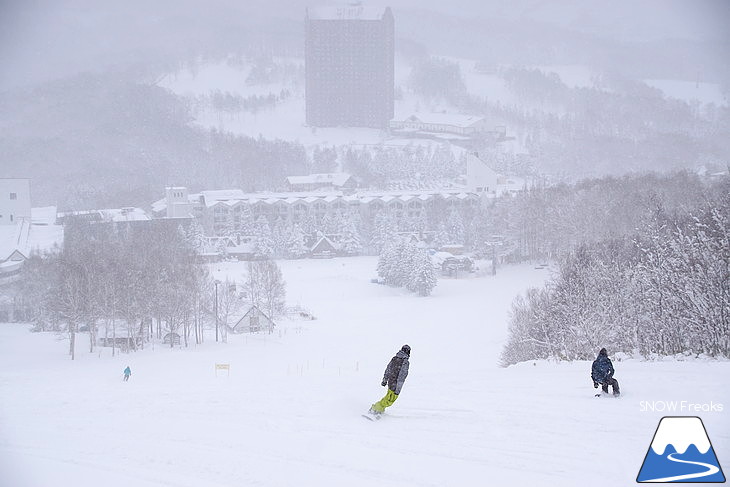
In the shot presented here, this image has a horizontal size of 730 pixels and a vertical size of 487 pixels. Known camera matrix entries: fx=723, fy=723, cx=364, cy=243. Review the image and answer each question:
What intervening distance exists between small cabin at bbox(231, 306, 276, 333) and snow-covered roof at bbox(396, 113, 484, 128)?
1959 inches

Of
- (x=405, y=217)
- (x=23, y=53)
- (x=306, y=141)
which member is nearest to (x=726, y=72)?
(x=306, y=141)

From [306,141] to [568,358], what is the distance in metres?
58.9

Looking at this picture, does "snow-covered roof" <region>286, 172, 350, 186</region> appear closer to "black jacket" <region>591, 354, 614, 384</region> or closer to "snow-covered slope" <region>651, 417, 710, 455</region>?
"black jacket" <region>591, 354, 614, 384</region>

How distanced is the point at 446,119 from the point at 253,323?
172ft

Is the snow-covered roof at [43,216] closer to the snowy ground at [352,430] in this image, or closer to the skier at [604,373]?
the snowy ground at [352,430]

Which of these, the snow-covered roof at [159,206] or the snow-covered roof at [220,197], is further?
the snow-covered roof at [159,206]

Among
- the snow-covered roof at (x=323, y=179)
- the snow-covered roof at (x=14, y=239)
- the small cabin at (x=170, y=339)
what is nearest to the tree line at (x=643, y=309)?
the small cabin at (x=170, y=339)

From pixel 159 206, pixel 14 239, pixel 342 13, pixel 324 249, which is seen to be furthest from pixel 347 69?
pixel 14 239

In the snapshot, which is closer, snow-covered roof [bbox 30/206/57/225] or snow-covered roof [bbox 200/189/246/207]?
snow-covered roof [bbox 30/206/57/225]

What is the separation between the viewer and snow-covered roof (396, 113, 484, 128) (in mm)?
68700

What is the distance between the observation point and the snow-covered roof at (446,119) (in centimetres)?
6870

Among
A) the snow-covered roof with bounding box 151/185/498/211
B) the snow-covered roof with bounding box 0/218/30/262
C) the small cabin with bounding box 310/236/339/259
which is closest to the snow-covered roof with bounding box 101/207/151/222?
the snow-covered roof with bounding box 151/185/498/211

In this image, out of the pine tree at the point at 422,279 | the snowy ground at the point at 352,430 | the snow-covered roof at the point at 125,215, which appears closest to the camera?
the snowy ground at the point at 352,430

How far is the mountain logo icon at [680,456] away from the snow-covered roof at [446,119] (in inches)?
2523
